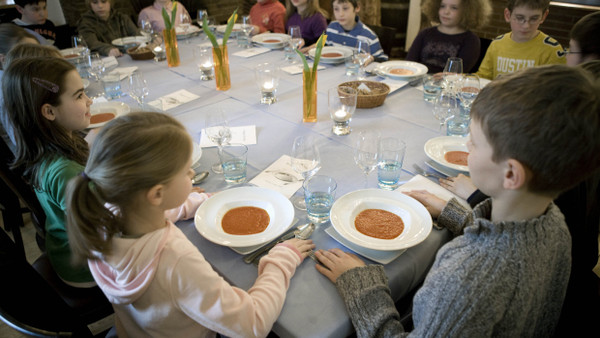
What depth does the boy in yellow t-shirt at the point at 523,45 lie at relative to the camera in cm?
246

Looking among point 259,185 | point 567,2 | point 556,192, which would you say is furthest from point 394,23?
point 556,192

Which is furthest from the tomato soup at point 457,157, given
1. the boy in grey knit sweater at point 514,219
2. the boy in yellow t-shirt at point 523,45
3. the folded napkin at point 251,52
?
the folded napkin at point 251,52

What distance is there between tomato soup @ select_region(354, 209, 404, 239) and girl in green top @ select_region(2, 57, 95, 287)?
3.20ft

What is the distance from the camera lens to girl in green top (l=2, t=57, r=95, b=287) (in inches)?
51.2

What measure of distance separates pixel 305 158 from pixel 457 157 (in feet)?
2.01

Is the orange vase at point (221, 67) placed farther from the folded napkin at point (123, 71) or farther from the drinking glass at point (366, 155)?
the drinking glass at point (366, 155)

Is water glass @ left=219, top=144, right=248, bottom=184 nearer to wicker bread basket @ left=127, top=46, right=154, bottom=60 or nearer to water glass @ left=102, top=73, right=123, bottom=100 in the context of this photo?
water glass @ left=102, top=73, right=123, bottom=100

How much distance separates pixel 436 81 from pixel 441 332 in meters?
1.64

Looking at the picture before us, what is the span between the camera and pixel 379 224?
47.2 inches

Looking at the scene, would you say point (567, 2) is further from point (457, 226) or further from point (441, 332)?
point (441, 332)

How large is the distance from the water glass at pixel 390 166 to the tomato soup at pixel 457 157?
202mm

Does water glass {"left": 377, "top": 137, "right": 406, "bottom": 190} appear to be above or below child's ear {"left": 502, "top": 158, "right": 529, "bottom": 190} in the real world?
below

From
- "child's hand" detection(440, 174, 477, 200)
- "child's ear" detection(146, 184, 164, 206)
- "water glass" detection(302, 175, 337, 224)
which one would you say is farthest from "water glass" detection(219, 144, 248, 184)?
"child's hand" detection(440, 174, 477, 200)

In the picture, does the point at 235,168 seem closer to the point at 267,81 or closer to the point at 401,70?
the point at 267,81
